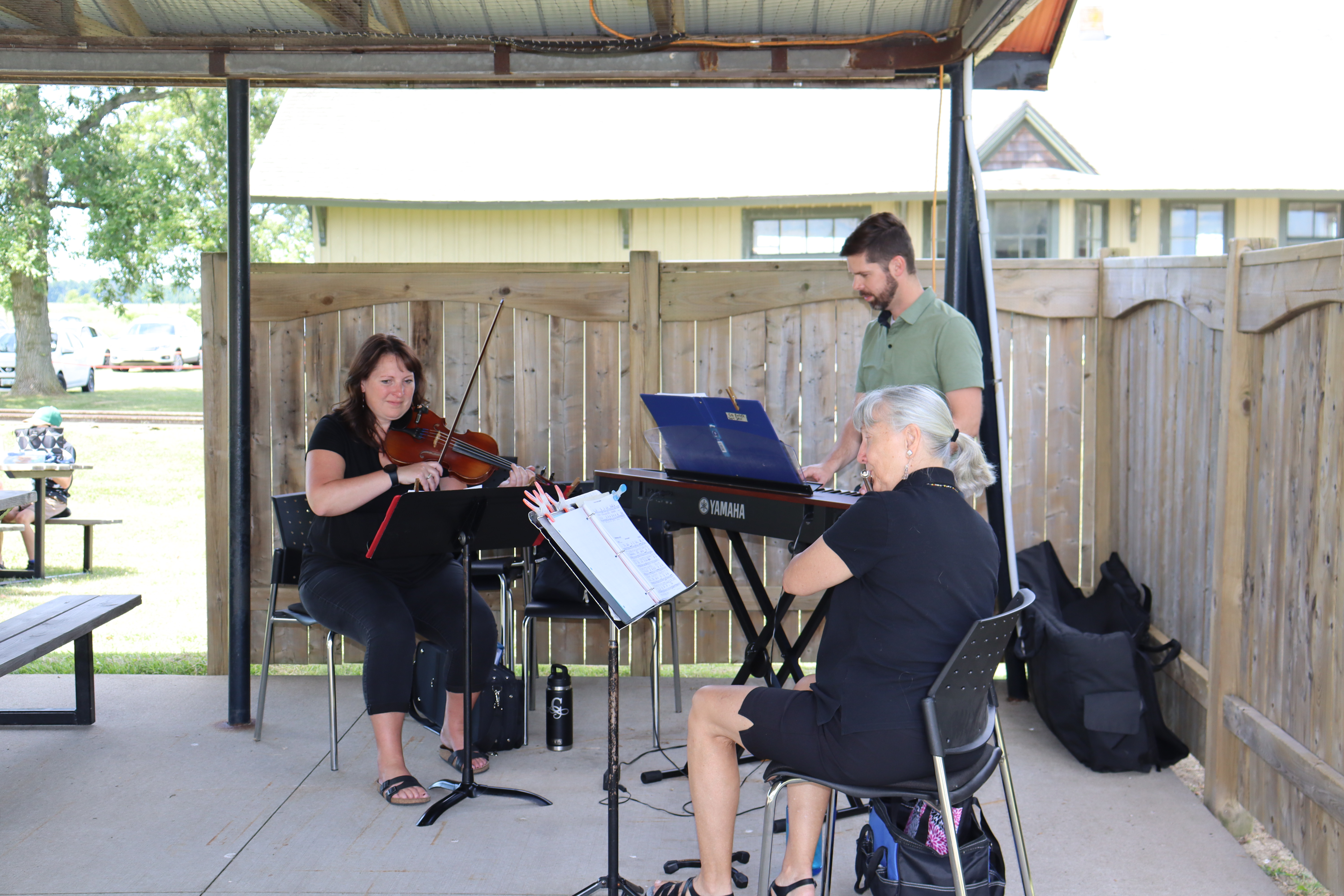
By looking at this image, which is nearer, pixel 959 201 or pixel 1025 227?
pixel 959 201

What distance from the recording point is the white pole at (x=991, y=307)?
429 cm

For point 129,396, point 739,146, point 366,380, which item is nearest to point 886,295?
point 366,380

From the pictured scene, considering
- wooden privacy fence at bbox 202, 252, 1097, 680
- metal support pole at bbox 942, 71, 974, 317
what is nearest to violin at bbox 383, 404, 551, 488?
wooden privacy fence at bbox 202, 252, 1097, 680

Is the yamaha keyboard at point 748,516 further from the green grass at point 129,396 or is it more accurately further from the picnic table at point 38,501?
the green grass at point 129,396

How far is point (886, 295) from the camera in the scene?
3830 millimetres

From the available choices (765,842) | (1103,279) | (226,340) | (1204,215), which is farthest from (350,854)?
(1204,215)

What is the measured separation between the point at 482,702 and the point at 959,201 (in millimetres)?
2578

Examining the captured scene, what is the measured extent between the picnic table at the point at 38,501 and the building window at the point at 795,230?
7857mm

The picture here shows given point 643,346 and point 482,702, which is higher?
point 643,346

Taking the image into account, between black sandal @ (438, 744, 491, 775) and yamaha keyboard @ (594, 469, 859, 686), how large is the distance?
3.18ft

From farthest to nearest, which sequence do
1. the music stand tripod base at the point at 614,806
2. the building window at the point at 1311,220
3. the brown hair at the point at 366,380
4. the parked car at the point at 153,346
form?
the parked car at the point at 153,346, the building window at the point at 1311,220, the brown hair at the point at 366,380, the music stand tripod base at the point at 614,806

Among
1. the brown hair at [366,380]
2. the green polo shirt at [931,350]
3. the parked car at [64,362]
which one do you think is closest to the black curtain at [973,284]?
the green polo shirt at [931,350]

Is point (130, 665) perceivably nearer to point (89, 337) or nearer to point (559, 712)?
point (559, 712)

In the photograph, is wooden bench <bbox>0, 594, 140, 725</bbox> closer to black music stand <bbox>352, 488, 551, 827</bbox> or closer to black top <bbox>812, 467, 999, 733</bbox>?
black music stand <bbox>352, 488, 551, 827</bbox>
